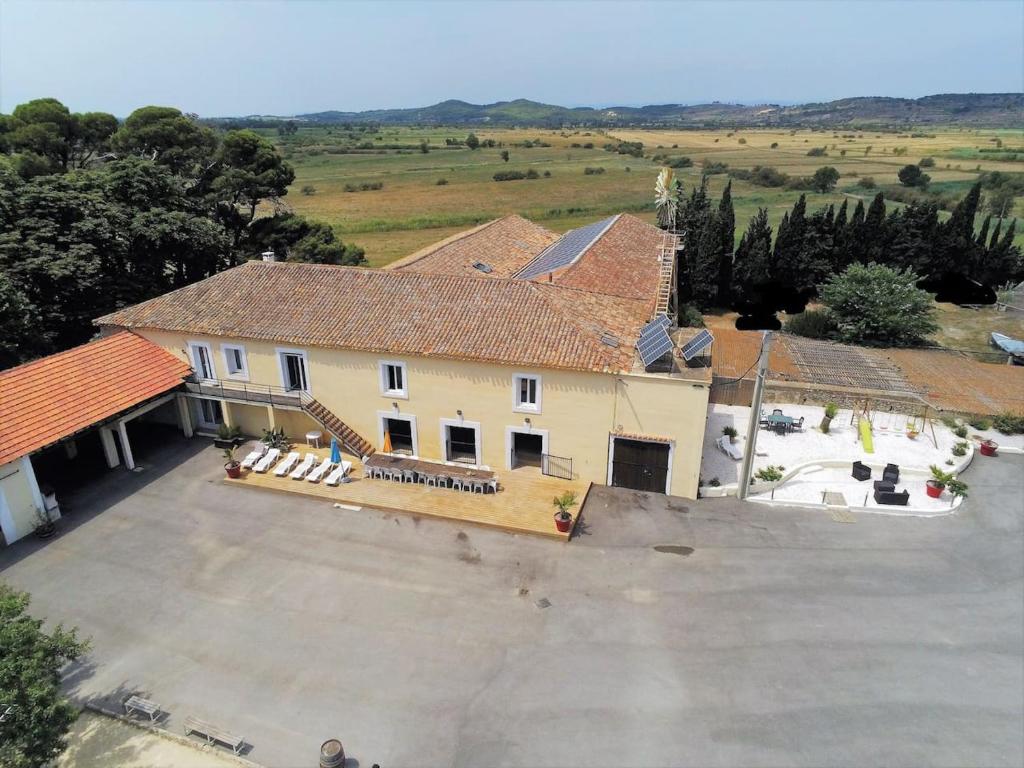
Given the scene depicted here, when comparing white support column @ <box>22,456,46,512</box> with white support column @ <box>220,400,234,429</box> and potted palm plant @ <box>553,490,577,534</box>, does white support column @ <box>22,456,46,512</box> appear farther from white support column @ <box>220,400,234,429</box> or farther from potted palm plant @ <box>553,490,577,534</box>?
potted palm plant @ <box>553,490,577,534</box>

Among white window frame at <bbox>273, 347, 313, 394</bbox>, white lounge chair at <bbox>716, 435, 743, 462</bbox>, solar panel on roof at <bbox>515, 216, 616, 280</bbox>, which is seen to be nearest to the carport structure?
white window frame at <bbox>273, 347, 313, 394</bbox>

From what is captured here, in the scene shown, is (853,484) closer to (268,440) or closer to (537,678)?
(537,678)

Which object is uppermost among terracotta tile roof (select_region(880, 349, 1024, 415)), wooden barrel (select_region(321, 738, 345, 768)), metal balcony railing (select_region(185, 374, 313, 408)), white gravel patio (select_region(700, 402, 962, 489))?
metal balcony railing (select_region(185, 374, 313, 408))

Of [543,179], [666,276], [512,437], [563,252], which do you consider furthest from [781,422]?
[543,179]

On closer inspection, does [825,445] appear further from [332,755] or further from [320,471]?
[332,755]

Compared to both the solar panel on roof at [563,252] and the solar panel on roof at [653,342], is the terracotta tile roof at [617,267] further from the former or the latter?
the solar panel on roof at [653,342]
